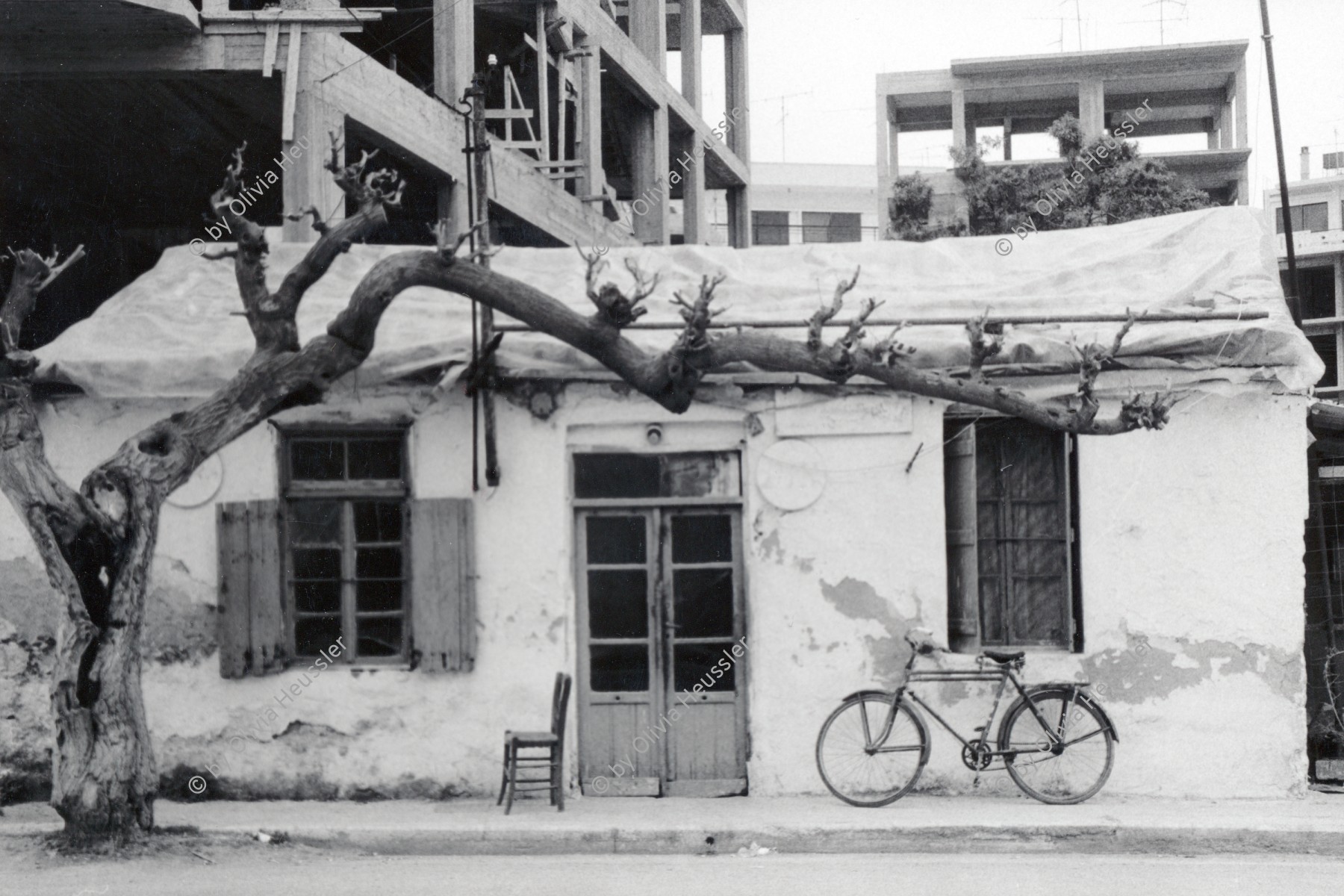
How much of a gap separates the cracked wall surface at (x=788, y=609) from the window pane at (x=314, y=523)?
288 millimetres

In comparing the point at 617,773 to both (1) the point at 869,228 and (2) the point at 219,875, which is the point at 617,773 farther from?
(1) the point at 869,228

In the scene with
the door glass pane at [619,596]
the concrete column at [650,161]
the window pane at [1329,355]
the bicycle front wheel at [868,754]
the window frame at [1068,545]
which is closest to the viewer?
the bicycle front wheel at [868,754]

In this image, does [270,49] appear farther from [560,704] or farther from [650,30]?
[650,30]

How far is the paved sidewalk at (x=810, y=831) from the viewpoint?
8680 millimetres

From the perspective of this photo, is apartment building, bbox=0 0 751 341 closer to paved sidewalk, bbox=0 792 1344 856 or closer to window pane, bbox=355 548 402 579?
window pane, bbox=355 548 402 579

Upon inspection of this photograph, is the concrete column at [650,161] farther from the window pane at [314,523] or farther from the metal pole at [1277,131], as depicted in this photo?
the window pane at [314,523]

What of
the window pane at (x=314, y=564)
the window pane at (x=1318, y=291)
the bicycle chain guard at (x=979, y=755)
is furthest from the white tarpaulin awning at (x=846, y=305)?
the window pane at (x=1318, y=291)

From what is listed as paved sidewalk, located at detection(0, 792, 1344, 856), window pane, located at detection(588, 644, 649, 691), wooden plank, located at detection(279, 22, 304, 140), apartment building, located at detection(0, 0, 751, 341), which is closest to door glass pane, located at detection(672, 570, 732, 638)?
window pane, located at detection(588, 644, 649, 691)

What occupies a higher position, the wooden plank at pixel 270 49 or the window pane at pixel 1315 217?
the window pane at pixel 1315 217

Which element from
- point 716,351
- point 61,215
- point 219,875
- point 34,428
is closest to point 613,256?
point 716,351

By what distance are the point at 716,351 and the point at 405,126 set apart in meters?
8.07

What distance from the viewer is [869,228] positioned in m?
52.1

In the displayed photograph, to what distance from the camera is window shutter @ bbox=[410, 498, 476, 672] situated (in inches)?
392

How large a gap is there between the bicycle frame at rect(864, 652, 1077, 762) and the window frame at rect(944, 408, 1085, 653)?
1.80ft
